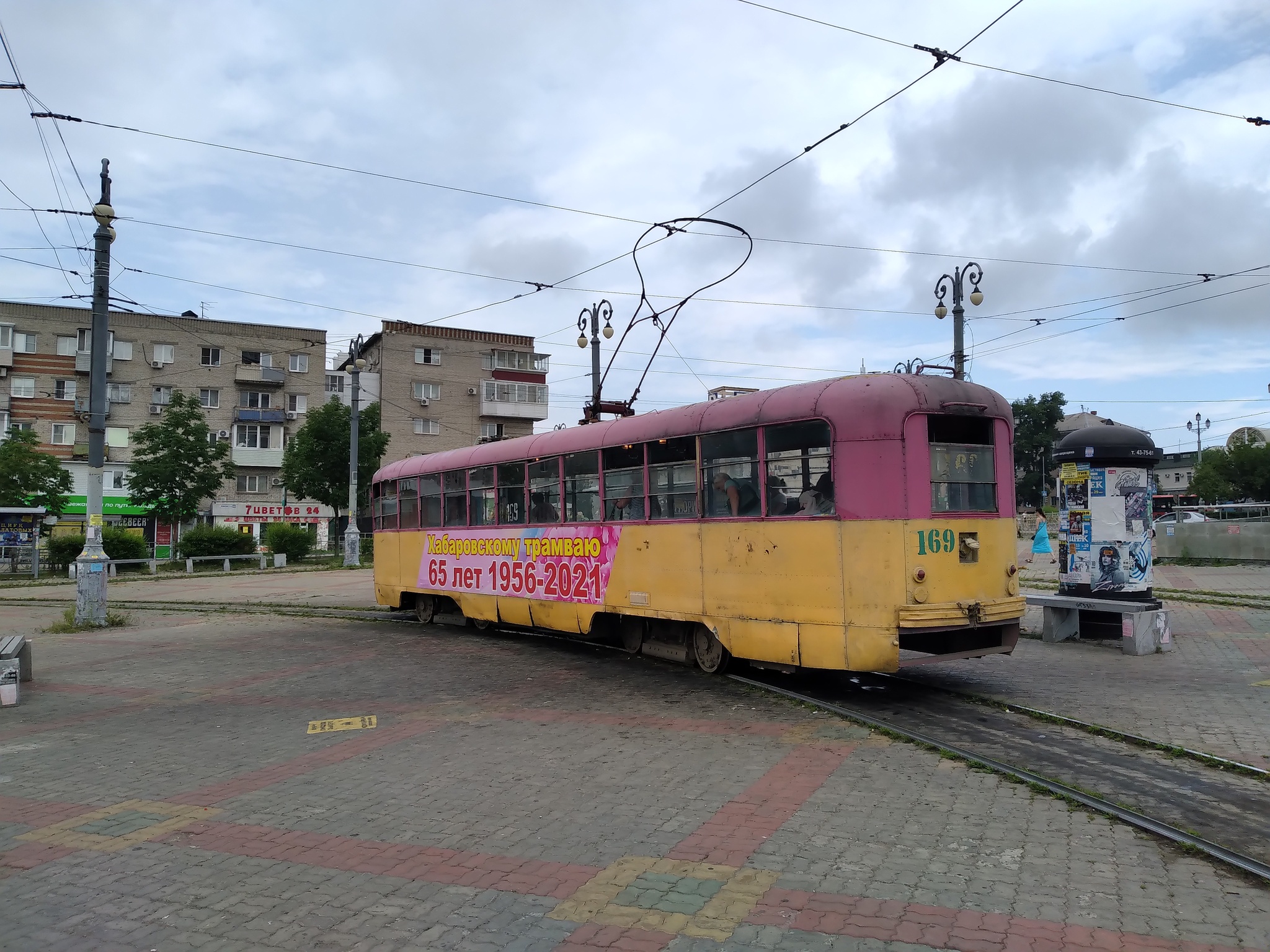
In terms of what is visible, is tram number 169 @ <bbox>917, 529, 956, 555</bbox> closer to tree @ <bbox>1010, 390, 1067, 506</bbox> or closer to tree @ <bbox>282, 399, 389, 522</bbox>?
tree @ <bbox>282, 399, 389, 522</bbox>

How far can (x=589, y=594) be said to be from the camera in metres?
11.8

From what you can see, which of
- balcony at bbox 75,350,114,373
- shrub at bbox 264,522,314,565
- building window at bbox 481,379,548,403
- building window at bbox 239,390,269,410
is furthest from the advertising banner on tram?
building window at bbox 481,379,548,403

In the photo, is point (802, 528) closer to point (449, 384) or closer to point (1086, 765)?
point (1086, 765)

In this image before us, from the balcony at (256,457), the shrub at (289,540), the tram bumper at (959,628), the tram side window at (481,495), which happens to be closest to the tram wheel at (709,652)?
the tram bumper at (959,628)

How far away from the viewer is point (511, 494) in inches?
537

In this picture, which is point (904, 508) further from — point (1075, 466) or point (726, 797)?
point (1075, 466)

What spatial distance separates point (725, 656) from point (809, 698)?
1.42m

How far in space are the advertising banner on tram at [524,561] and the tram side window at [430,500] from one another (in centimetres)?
19

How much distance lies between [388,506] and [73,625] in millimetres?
5888

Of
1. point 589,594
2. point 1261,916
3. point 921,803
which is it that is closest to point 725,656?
point 589,594

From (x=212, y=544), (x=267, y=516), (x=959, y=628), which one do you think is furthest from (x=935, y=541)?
(x=267, y=516)

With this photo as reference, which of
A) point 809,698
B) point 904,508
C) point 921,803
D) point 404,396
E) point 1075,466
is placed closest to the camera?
point 921,803

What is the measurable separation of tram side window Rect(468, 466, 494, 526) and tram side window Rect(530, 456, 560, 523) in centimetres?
124

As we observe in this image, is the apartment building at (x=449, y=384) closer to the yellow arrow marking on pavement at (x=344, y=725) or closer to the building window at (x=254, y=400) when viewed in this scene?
the building window at (x=254, y=400)
